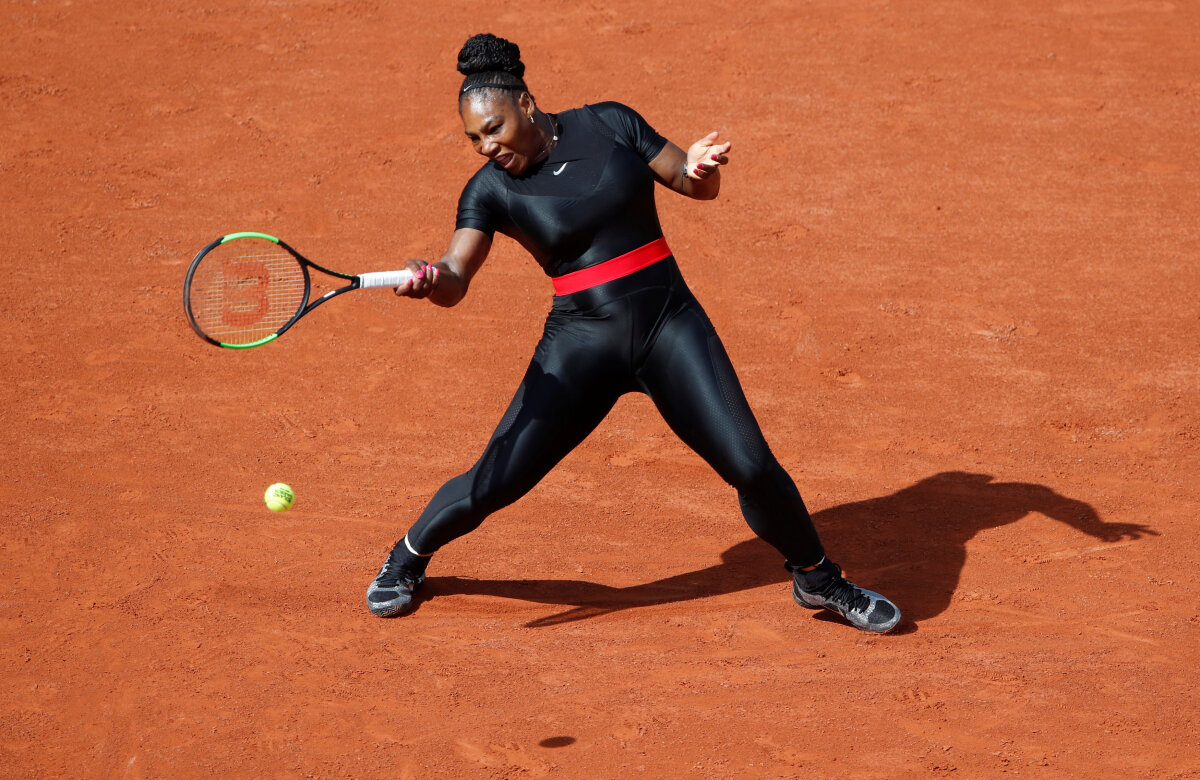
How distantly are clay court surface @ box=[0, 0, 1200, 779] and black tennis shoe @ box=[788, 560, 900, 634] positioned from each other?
0.36ft

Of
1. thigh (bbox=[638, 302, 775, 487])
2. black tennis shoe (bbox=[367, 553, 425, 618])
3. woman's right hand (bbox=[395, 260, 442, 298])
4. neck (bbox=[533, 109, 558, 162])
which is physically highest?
neck (bbox=[533, 109, 558, 162])

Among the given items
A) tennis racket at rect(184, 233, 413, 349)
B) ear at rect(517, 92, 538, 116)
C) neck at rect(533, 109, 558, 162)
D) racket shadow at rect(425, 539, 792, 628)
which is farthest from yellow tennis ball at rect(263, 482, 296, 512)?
ear at rect(517, 92, 538, 116)

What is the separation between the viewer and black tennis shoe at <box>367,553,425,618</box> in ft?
18.6

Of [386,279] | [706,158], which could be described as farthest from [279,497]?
[706,158]

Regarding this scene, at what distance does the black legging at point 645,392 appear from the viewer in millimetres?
5125

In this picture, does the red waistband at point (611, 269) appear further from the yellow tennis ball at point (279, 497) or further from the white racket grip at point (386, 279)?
the yellow tennis ball at point (279, 497)

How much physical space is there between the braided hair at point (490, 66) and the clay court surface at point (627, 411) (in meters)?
2.33

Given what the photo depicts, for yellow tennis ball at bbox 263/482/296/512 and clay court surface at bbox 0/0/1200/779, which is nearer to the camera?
clay court surface at bbox 0/0/1200/779

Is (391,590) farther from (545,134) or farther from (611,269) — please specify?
(545,134)

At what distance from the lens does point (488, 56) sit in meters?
5.00

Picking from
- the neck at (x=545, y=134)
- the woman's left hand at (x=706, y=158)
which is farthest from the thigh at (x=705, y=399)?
the neck at (x=545, y=134)

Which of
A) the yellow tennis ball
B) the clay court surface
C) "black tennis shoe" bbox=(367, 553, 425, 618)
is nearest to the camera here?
the clay court surface

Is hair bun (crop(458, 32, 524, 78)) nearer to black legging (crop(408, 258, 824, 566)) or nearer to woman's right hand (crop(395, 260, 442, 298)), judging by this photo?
woman's right hand (crop(395, 260, 442, 298))

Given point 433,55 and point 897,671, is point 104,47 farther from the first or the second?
point 897,671
